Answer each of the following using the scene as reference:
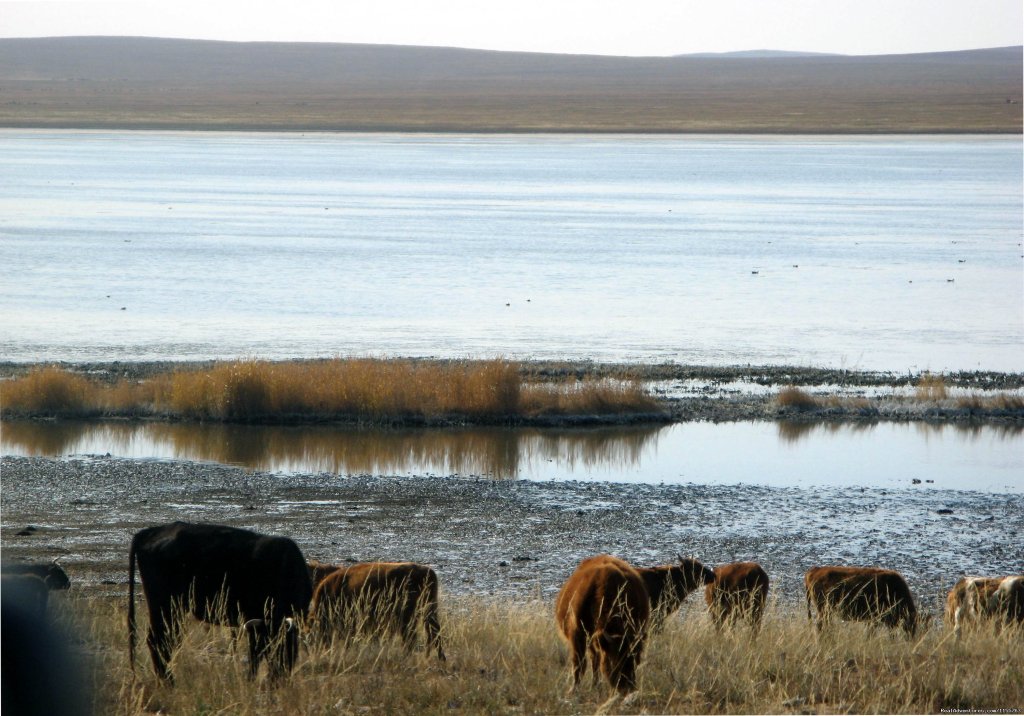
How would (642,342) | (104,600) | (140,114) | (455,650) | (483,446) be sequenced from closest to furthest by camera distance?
(455,650), (104,600), (483,446), (642,342), (140,114)

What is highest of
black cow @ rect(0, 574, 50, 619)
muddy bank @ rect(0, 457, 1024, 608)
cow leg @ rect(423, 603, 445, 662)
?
black cow @ rect(0, 574, 50, 619)

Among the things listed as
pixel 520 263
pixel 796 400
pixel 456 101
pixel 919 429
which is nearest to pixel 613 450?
pixel 796 400

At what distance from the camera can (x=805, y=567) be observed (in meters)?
14.8

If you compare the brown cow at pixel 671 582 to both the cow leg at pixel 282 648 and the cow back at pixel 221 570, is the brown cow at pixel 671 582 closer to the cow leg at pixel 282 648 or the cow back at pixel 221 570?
the cow leg at pixel 282 648

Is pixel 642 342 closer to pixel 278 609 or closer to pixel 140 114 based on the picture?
pixel 278 609

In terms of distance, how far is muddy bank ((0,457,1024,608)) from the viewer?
574 inches

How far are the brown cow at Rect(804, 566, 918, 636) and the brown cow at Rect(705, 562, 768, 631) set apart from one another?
418 mm

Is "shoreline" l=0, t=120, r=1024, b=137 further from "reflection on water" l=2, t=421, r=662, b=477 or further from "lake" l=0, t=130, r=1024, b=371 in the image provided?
"reflection on water" l=2, t=421, r=662, b=477

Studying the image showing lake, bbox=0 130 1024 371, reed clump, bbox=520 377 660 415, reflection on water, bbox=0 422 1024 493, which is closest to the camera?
reflection on water, bbox=0 422 1024 493

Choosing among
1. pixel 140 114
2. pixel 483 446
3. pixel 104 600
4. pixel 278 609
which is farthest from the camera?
pixel 140 114

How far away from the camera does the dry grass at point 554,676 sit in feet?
22.5

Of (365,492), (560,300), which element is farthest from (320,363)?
(560,300)

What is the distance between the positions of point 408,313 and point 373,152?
286 feet

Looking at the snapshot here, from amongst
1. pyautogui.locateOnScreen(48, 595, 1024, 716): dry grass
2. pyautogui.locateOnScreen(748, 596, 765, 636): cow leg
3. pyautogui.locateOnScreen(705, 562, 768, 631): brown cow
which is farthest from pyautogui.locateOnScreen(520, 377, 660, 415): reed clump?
pyautogui.locateOnScreen(48, 595, 1024, 716): dry grass
